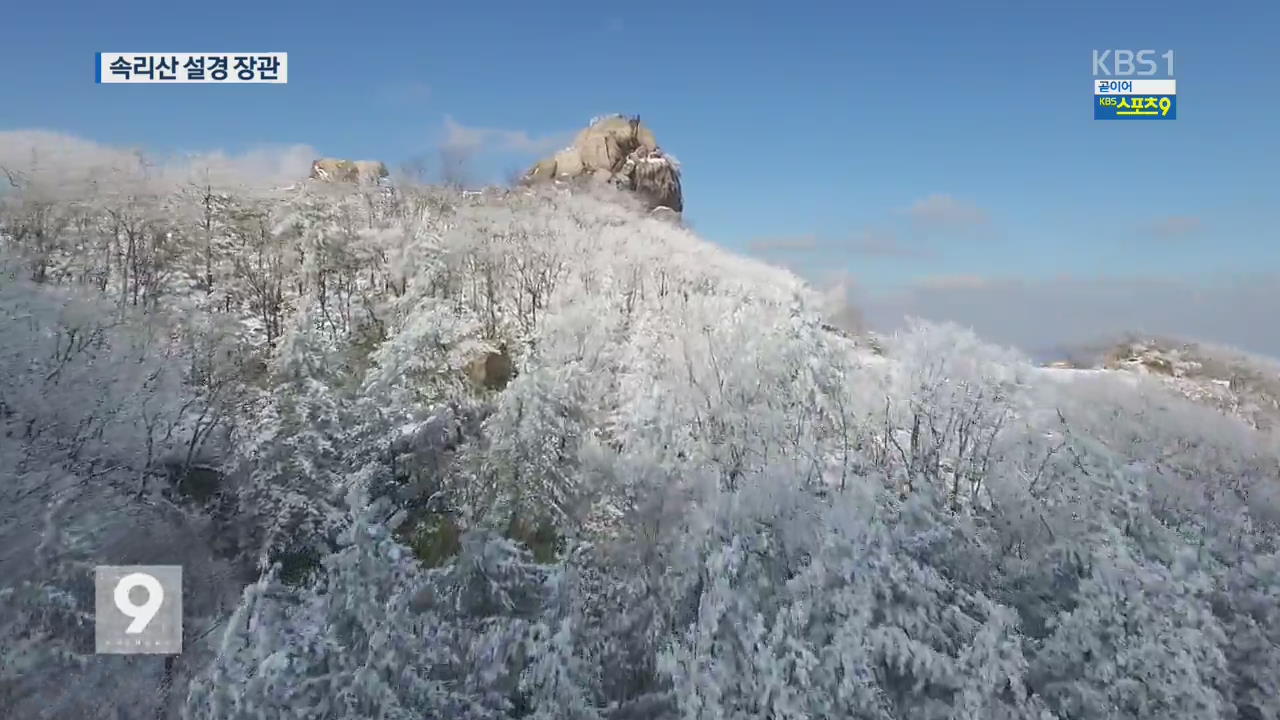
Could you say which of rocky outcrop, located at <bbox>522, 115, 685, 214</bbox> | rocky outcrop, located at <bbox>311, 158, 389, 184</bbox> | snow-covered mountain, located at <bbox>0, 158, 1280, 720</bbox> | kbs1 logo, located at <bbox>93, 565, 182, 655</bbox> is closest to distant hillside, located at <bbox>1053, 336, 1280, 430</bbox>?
snow-covered mountain, located at <bbox>0, 158, 1280, 720</bbox>

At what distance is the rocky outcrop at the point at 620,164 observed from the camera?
882 inches

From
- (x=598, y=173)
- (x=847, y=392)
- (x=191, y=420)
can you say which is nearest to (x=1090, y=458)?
(x=847, y=392)

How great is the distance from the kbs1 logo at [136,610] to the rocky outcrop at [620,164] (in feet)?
54.8

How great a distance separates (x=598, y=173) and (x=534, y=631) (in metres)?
17.3

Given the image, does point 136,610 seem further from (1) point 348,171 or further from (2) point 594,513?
(1) point 348,171

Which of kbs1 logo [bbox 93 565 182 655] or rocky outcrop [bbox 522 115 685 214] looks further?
rocky outcrop [bbox 522 115 685 214]

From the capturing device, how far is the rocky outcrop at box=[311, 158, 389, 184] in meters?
18.4

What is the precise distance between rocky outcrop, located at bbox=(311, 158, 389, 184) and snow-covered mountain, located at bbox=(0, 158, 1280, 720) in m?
7.36

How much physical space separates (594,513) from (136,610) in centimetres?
435

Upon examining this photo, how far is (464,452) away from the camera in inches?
346

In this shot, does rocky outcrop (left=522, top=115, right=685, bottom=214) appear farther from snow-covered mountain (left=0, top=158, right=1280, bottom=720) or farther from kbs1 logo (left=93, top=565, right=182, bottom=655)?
kbs1 logo (left=93, top=565, right=182, bottom=655)

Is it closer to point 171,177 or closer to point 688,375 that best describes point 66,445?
point 688,375

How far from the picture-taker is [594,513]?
27.3 feet

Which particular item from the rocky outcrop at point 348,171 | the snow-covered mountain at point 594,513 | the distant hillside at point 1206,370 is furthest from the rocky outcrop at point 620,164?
the distant hillside at point 1206,370
